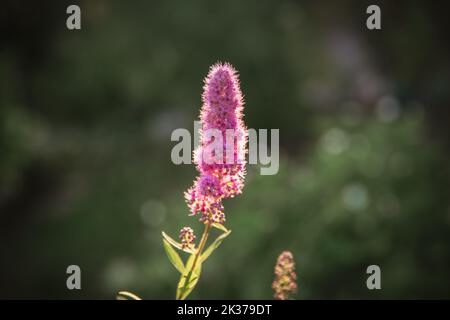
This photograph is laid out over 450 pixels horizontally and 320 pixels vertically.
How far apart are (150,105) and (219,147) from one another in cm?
732

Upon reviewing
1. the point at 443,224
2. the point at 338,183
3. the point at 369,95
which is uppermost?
the point at 369,95

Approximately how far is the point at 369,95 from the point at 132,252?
4.43m

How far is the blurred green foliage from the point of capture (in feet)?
24.0

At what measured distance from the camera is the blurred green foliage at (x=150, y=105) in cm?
730

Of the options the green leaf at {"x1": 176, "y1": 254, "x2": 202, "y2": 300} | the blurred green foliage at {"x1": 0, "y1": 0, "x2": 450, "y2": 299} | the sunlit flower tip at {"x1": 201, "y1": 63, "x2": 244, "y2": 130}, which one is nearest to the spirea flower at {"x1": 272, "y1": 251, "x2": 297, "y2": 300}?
the green leaf at {"x1": 176, "y1": 254, "x2": 202, "y2": 300}

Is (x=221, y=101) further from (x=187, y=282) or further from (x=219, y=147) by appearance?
(x=187, y=282)

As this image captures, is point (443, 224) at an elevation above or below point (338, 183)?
below

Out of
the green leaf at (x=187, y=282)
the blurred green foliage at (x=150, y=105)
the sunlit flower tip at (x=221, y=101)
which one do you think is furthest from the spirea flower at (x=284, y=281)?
the blurred green foliage at (x=150, y=105)

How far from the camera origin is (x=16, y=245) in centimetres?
871

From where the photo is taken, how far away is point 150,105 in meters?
9.12

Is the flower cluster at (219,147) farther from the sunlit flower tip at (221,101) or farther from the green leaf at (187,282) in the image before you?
the green leaf at (187,282)

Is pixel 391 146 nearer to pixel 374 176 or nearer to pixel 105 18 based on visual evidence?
pixel 374 176

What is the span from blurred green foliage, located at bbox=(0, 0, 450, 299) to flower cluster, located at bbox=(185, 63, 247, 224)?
427 centimetres

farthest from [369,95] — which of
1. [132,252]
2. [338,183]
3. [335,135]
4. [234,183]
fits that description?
[234,183]
